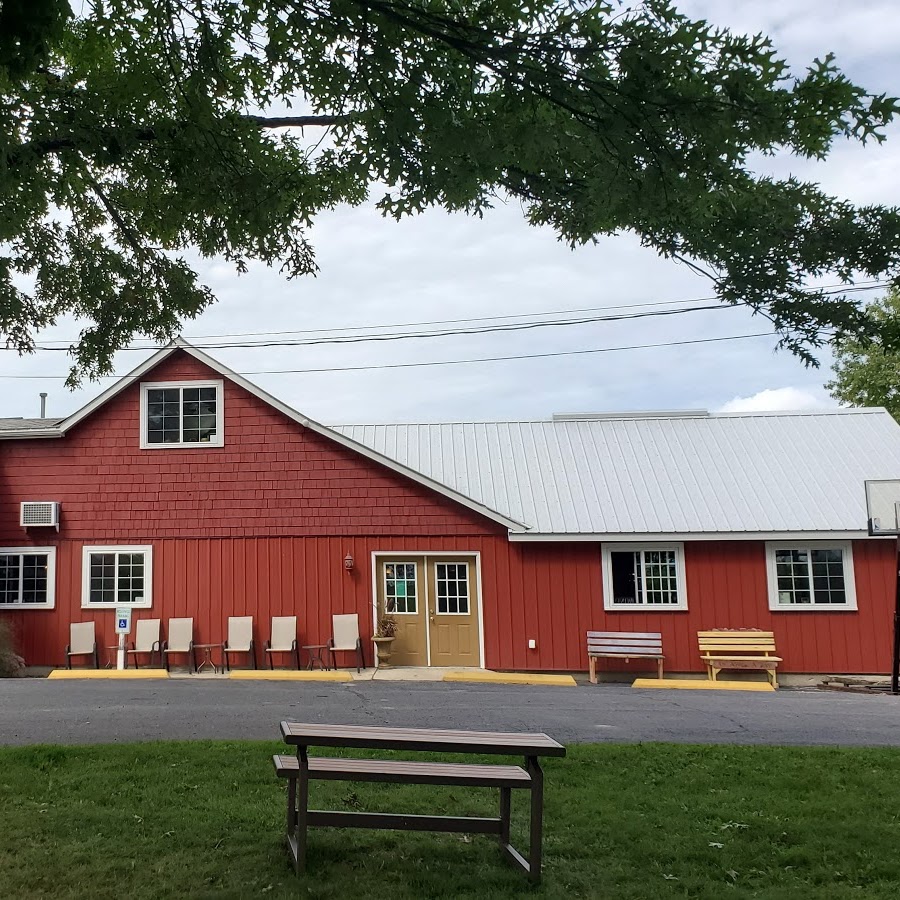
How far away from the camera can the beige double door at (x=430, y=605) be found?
16.9 m

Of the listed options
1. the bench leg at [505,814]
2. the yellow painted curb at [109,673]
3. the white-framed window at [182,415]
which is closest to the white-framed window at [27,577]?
the yellow painted curb at [109,673]

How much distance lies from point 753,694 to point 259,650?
28.7ft

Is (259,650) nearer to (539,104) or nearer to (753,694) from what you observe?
(753,694)

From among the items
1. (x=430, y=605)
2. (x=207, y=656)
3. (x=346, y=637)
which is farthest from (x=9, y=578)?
(x=430, y=605)

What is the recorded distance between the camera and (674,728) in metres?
10.0

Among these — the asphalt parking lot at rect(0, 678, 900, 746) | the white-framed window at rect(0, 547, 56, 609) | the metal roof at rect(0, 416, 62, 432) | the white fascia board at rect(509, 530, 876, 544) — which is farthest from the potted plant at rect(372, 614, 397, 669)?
the metal roof at rect(0, 416, 62, 432)

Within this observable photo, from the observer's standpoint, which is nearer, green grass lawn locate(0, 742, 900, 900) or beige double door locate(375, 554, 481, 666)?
green grass lawn locate(0, 742, 900, 900)

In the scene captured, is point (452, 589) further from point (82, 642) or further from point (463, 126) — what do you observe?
point (463, 126)

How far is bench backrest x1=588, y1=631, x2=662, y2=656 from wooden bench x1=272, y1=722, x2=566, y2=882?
11050 millimetres

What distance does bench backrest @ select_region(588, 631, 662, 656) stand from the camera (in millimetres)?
15922

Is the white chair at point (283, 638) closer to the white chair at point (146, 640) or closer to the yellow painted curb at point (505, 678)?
the white chair at point (146, 640)

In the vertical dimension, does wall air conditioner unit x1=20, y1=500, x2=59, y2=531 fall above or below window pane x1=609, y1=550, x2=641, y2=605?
above

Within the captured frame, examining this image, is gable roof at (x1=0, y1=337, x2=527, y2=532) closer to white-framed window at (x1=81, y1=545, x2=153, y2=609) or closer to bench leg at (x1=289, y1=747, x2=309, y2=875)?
white-framed window at (x1=81, y1=545, x2=153, y2=609)

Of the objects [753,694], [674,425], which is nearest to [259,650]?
[753,694]
